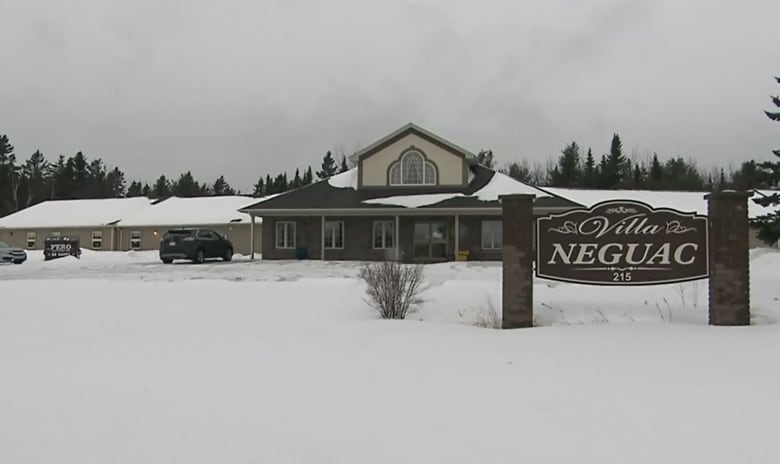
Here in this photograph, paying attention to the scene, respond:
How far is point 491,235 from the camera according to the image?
26.9 m

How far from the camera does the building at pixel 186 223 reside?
127ft

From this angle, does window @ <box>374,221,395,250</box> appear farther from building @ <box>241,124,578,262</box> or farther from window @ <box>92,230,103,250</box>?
window @ <box>92,230,103,250</box>

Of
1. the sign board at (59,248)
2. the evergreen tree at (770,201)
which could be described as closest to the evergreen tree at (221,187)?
the sign board at (59,248)

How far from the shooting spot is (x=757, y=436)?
4125 mm

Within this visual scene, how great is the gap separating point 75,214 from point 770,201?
144ft

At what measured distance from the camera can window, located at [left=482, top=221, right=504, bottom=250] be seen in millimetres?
26797

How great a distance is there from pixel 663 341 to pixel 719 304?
175cm

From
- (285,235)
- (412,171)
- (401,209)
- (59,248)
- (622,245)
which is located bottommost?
(59,248)

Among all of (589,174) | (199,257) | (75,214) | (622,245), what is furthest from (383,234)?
(589,174)

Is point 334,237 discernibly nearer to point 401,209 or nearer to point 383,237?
point 383,237

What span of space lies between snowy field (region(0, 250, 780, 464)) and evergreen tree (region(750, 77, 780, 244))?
6097mm

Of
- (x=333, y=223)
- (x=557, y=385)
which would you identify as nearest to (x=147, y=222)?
(x=333, y=223)

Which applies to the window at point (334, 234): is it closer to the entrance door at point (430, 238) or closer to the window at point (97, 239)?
the entrance door at point (430, 238)

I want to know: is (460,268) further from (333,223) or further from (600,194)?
(600,194)
